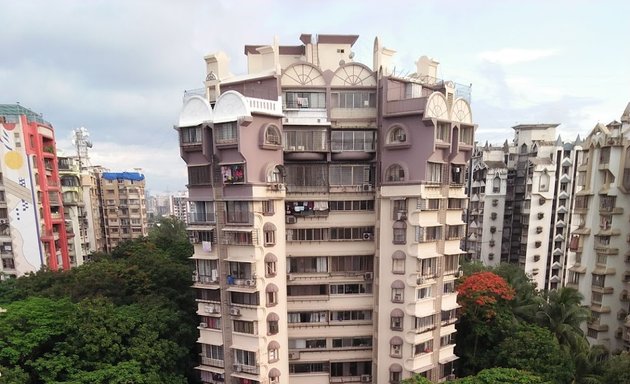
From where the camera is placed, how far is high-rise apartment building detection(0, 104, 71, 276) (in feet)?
130

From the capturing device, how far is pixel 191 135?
24641 millimetres

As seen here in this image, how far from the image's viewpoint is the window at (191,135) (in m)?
24.3

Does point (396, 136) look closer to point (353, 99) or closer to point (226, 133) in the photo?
point (353, 99)

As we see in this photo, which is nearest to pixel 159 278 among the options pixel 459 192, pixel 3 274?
pixel 3 274

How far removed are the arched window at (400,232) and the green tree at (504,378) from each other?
9513mm

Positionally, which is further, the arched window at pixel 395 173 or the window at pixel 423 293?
the window at pixel 423 293

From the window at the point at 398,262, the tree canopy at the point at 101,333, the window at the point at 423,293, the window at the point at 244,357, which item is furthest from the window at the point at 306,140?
the tree canopy at the point at 101,333

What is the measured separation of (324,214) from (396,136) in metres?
8.11

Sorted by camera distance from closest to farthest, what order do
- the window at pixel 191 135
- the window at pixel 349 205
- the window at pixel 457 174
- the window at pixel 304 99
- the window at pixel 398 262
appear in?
1. the window at pixel 191 135
2. the window at pixel 398 262
3. the window at pixel 304 99
4. the window at pixel 457 174
5. the window at pixel 349 205

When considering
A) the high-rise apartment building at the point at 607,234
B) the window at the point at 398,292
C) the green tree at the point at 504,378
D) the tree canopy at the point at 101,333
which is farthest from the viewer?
the high-rise apartment building at the point at 607,234

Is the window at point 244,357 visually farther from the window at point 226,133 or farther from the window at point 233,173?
the window at point 226,133

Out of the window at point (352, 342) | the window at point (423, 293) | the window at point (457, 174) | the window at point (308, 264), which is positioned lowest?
the window at point (352, 342)

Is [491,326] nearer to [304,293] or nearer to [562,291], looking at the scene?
[562,291]

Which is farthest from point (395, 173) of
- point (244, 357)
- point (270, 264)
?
point (244, 357)
